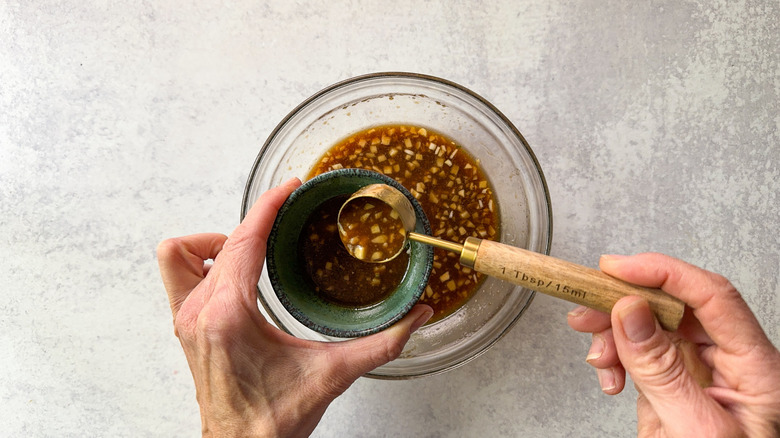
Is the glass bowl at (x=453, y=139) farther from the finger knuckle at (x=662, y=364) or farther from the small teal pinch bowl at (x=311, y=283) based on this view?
the finger knuckle at (x=662, y=364)

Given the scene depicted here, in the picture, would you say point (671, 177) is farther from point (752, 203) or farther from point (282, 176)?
point (282, 176)

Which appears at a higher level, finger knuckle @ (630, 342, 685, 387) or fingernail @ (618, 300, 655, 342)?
fingernail @ (618, 300, 655, 342)

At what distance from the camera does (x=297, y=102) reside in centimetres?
157

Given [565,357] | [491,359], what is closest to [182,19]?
[491,359]

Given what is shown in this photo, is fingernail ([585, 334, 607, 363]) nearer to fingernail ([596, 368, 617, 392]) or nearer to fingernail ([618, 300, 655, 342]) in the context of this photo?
fingernail ([596, 368, 617, 392])

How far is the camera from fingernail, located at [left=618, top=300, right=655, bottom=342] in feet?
3.33

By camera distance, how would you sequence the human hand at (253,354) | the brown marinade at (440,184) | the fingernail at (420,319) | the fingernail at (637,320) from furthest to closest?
1. the brown marinade at (440,184)
2. the fingernail at (420,319)
3. the human hand at (253,354)
4. the fingernail at (637,320)

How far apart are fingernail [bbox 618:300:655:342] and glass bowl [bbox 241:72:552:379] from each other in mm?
419

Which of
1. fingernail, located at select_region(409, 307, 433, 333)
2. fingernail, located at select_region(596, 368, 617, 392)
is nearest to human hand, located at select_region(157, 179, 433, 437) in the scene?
fingernail, located at select_region(409, 307, 433, 333)

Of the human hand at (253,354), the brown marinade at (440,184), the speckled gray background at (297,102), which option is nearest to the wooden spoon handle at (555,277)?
the human hand at (253,354)

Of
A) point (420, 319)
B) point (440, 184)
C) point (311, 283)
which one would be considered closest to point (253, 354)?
point (311, 283)

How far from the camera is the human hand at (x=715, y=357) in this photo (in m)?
1.05

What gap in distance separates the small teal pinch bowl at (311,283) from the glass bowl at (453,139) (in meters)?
0.20

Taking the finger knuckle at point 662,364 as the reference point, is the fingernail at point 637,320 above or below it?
above
